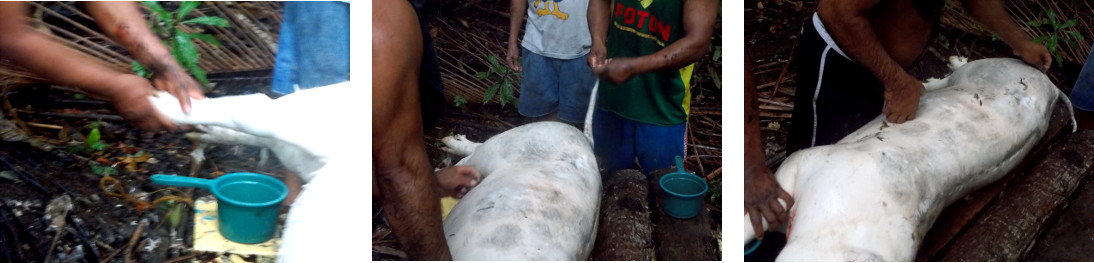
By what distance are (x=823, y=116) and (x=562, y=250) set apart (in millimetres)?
860

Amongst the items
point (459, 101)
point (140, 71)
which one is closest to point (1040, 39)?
point (459, 101)

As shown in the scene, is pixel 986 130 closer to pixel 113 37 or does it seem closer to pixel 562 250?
pixel 562 250

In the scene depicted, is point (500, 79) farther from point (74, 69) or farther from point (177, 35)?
point (74, 69)

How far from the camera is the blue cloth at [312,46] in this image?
5.53 ft

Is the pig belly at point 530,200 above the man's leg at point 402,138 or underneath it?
underneath

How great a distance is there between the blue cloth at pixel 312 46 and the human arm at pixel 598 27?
52 cm

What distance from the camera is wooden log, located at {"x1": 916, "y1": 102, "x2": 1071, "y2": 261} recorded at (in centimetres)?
184

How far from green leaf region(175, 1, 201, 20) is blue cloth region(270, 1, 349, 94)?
10.7 inches

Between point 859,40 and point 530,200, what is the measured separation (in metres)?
0.86

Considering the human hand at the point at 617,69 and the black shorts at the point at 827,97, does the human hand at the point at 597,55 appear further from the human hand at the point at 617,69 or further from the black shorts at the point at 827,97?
the black shorts at the point at 827,97

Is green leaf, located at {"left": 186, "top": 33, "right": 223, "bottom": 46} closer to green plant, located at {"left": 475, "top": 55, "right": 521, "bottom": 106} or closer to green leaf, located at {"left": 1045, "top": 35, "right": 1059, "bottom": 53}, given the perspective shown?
green plant, located at {"left": 475, "top": 55, "right": 521, "bottom": 106}

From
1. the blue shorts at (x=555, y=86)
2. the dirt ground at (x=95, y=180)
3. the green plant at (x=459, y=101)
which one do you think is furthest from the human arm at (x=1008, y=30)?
the dirt ground at (x=95, y=180)

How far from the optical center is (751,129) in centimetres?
169

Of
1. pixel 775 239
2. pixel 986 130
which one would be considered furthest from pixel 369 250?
pixel 986 130
